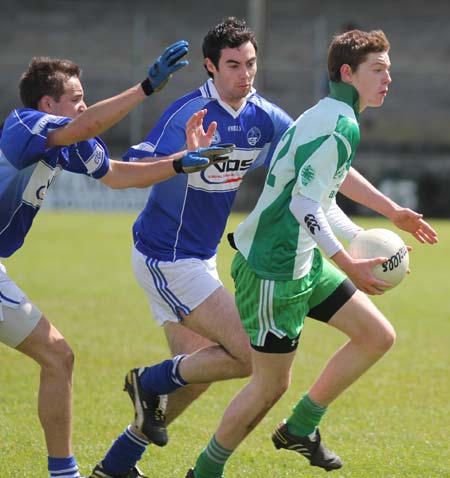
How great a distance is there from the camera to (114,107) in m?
4.81

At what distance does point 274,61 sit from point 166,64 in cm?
2889

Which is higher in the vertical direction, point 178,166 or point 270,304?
point 178,166

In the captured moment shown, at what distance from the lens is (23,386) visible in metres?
7.61

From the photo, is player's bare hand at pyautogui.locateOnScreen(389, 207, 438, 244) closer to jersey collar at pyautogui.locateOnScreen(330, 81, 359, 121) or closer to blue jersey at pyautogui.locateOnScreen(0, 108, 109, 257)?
jersey collar at pyautogui.locateOnScreen(330, 81, 359, 121)

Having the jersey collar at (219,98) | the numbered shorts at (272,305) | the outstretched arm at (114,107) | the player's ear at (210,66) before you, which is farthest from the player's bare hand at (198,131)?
the numbered shorts at (272,305)

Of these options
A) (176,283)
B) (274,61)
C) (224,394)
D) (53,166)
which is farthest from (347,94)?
(274,61)

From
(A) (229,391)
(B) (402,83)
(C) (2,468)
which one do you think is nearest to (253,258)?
(C) (2,468)

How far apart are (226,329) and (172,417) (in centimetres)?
69

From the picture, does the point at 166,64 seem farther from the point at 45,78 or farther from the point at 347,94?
the point at 347,94

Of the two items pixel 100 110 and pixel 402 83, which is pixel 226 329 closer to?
pixel 100 110

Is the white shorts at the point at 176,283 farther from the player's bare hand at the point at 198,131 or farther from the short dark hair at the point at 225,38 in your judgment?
the short dark hair at the point at 225,38

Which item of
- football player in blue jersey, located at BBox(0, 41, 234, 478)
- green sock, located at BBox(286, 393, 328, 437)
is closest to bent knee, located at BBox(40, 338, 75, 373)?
football player in blue jersey, located at BBox(0, 41, 234, 478)

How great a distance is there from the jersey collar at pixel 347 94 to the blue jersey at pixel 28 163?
45.8 inches

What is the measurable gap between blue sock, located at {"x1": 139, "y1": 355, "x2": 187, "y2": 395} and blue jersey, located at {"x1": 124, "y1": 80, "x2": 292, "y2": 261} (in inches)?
21.5
